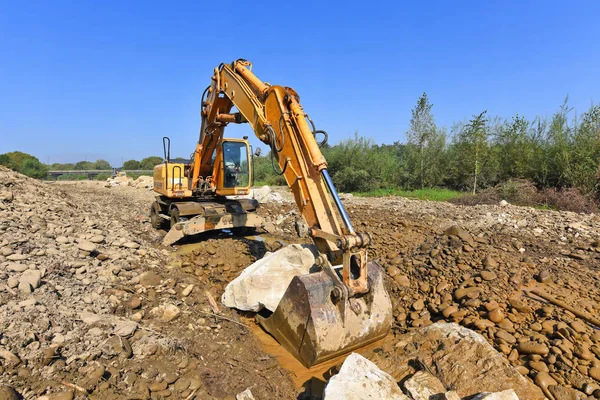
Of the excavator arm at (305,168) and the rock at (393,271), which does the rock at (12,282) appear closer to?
the excavator arm at (305,168)

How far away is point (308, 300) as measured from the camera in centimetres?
322

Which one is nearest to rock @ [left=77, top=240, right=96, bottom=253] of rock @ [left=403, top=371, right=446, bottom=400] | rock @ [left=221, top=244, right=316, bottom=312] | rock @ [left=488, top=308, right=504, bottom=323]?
rock @ [left=221, top=244, right=316, bottom=312]

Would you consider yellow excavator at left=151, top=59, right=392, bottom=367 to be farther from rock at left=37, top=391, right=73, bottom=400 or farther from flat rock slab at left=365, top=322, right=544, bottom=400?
rock at left=37, top=391, right=73, bottom=400

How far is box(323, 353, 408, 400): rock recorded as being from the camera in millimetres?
2438

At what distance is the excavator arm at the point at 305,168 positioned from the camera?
3.37 metres

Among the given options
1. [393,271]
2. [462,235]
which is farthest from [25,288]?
[462,235]

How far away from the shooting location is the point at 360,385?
8.18 ft

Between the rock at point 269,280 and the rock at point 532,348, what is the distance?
2.27 m

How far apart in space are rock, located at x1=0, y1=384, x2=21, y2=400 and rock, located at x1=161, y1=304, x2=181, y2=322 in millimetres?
1590

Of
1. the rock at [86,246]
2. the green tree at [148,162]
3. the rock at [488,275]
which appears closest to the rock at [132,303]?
the rock at [86,246]

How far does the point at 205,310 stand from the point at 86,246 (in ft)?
7.75

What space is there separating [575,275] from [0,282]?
6.84m

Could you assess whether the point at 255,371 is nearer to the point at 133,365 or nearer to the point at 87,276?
the point at 133,365

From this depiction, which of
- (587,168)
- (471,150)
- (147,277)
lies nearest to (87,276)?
(147,277)
